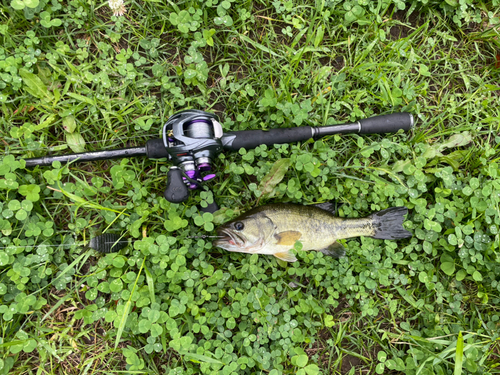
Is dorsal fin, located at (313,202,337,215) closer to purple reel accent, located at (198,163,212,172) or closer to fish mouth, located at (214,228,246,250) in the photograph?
fish mouth, located at (214,228,246,250)

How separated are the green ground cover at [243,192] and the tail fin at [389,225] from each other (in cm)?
12

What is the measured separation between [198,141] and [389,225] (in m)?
2.07

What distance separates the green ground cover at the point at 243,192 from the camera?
10.3 ft

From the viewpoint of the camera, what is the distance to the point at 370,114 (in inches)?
140

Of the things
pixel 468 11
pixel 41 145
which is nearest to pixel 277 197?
pixel 41 145

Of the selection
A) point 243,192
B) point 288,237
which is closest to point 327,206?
point 288,237

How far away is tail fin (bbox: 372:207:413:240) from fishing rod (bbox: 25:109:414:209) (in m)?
0.84

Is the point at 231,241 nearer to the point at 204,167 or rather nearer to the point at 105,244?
the point at 204,167

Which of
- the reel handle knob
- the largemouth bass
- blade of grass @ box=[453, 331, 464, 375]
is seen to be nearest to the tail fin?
the largemouth bass

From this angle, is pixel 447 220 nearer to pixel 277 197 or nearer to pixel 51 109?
pixel 277 197

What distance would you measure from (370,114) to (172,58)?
2211mm

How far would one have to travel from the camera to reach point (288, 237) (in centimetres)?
318

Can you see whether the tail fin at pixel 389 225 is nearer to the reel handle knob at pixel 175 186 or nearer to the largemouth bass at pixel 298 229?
the largemouth bass at pixel 298 229

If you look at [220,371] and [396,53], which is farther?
[396,53]
